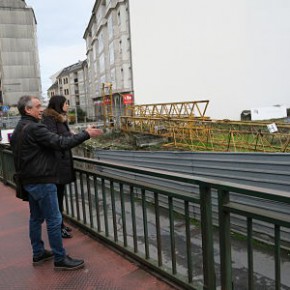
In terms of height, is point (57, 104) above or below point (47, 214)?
→ above

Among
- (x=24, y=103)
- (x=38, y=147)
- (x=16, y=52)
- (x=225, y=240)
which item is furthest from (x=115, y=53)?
(x=225, y=240)

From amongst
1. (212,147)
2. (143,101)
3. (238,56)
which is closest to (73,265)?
(212,147)

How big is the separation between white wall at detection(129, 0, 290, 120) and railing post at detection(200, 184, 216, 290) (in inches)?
1203

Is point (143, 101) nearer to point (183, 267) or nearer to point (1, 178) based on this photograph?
point (1, 178)

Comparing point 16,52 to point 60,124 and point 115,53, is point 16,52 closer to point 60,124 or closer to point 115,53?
point 115,53

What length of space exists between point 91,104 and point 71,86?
2427cm

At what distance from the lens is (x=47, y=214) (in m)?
3.37

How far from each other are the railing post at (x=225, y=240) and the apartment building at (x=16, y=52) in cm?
6236

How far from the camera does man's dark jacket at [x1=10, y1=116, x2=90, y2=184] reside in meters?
3.21

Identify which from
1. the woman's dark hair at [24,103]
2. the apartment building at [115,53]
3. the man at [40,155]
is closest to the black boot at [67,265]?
the man at [40,155]

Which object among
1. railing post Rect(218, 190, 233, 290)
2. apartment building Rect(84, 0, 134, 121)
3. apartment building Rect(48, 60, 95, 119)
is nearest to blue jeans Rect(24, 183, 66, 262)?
railing post Rect(218, 190, 233, 290)

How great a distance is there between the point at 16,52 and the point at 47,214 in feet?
214

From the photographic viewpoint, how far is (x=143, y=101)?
33.1 metres

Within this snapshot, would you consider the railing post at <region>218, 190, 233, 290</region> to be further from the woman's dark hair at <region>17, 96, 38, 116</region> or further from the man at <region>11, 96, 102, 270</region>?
the woman's dark hair at <region>17, 96, 38, 116</region>
